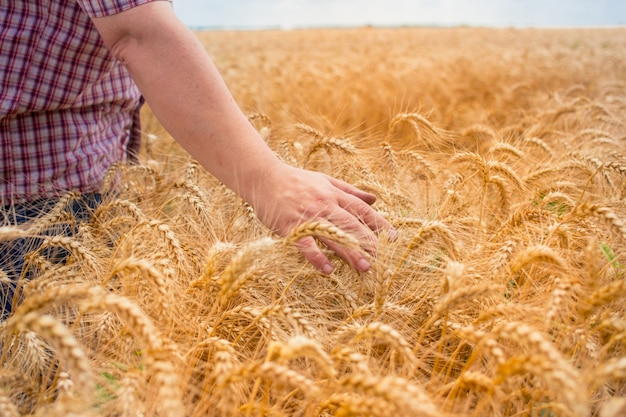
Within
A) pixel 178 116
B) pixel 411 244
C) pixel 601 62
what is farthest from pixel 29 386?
pixel 601 62

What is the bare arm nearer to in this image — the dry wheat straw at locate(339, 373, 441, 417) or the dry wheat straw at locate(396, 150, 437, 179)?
the dry wheat straw at locate(339, 373, 441, 417)

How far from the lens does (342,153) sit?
2.00m

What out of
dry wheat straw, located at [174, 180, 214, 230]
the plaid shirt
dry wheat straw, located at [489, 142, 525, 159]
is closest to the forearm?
dry wheat straw, located at [174, 180, 214, 230]

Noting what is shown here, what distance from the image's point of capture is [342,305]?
136cm

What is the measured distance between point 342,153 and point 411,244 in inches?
33.0

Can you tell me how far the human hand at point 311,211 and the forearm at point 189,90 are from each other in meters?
0.05

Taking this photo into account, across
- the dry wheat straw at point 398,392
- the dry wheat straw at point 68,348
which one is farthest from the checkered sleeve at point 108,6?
the dry wheat straw at point 398,392

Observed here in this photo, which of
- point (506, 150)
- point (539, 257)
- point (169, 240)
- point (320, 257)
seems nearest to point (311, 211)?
point (320, 257)

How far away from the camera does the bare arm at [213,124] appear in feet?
4.36

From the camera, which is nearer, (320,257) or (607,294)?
(607,294)

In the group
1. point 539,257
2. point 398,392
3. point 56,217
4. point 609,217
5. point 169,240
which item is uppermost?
point 609,217

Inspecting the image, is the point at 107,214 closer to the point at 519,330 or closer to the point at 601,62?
the point at 519,330

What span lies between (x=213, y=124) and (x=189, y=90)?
0.37ft

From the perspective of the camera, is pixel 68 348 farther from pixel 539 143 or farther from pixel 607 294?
pixel 539 143
